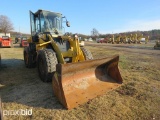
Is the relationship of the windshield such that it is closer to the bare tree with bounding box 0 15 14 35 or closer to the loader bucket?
the loader bucket

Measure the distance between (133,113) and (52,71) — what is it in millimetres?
2684

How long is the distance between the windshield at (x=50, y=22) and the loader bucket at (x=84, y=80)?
2.68m

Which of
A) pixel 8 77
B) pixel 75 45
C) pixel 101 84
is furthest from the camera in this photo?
pixel 8 77

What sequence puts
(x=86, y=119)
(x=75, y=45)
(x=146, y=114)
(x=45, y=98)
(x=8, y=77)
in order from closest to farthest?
(x=86, y=119), (x=146, y=114), (x=45, y=98), (x=75, y=45), (x=8, y=77)

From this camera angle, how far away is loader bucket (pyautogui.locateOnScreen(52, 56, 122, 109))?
14.5ft

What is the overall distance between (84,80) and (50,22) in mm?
3280

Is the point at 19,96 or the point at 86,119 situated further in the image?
the point at 19,96

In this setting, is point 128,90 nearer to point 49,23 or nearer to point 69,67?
point 69,67

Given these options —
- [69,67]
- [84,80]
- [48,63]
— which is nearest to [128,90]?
[84,80]

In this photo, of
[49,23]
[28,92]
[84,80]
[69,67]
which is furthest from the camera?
[49,23]

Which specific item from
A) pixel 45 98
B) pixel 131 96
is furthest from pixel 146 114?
pixel 45 98

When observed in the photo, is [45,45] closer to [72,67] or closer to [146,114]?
[72,67]

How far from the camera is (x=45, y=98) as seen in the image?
15.7 ft

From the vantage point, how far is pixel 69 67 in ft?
15.4
